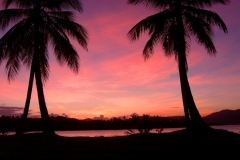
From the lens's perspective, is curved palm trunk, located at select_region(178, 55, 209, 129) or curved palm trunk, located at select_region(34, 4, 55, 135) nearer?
curved palm trunk, located at select_region(178, 55, 209, 129)

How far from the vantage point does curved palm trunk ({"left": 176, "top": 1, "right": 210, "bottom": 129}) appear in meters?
15.0

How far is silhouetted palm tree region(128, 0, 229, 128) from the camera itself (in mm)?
15555

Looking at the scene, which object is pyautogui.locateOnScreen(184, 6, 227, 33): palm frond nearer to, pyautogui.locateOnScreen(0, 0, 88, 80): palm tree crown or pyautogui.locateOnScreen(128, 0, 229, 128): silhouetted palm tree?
pyautogui.locateOnScreen(128, 0, 229, 128): silhouetted palm tree

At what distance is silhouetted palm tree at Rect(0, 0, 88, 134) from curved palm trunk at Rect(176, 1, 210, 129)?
5613 mm

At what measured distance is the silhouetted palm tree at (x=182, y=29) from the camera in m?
15.6

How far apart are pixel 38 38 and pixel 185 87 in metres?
8.70

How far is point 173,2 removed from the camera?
1647 cm

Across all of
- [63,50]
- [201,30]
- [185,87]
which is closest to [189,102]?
[185,87]

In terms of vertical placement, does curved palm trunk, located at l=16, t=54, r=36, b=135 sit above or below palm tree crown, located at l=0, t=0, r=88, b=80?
below

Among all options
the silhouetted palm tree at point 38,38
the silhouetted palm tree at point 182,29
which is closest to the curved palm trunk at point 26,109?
the silhouetted palm tree at point 38,38

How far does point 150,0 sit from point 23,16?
24.3 ft

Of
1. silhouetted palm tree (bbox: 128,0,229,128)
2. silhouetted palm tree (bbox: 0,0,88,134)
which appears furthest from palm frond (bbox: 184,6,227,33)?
silhouetted palm tree (bbox: 0,0,88,134)

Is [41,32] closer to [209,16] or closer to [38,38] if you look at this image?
[38,38]

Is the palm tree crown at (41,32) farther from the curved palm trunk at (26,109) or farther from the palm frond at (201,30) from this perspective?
the palm frond at (201,30)
